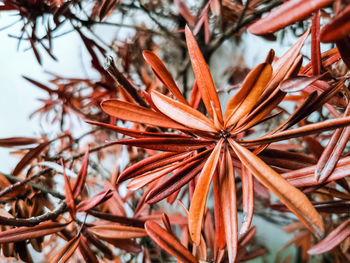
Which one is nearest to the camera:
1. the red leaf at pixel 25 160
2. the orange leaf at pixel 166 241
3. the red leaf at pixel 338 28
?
the red leaf at pixel 338 28

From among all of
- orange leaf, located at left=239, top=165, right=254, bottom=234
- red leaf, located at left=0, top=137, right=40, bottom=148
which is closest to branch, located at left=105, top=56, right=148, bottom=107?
orange leaf, located at left=239, top=165, right=254, bottom=234

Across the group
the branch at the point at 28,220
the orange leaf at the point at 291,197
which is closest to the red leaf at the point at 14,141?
the branch at the point at 28,220

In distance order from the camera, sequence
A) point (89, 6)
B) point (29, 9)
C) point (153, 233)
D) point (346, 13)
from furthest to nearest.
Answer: point (89, 6)
point (29, 9)
point (153, 233)
point (346, 13)

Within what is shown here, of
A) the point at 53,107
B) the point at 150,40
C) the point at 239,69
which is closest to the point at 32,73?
the point at 53,107

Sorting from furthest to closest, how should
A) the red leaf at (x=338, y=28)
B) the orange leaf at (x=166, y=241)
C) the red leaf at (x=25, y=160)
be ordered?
the red leaf at (x=25, y=160)
the orange leaf at (x=166, y=241)
the red leaf at (x=338, y=28)

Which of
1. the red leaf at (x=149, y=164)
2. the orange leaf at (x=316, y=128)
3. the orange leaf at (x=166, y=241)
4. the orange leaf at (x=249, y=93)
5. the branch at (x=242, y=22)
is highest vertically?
the branch at (x=242, y=22)

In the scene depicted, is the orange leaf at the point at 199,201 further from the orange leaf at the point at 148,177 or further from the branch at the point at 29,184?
the branch at the point at 29,184

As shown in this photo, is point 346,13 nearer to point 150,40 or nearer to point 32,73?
point 150,40
